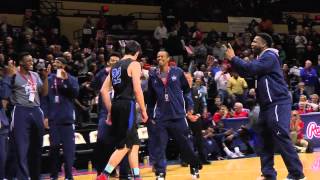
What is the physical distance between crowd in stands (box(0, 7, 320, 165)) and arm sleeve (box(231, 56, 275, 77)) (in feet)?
12.3

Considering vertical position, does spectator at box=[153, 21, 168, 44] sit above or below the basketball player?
above

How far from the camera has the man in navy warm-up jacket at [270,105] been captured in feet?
27.6

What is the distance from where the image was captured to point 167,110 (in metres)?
10.6

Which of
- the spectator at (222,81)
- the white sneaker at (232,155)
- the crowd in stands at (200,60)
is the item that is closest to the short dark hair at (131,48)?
the crowd in stands at (200,60)

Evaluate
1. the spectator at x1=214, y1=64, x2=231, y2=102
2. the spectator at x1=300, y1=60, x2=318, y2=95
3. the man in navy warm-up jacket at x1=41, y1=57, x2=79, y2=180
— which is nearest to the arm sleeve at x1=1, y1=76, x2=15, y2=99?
the man in navy warm-up jacket at x1=41, y1=57, x2=79, y2=180

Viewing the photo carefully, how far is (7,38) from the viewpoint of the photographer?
57.3 feet

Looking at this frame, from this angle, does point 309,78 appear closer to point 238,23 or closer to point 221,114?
point 221,114

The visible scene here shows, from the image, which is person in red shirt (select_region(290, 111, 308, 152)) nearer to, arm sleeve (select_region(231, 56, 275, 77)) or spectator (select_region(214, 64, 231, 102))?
spectator (select_region(214, 64, 231, 102))

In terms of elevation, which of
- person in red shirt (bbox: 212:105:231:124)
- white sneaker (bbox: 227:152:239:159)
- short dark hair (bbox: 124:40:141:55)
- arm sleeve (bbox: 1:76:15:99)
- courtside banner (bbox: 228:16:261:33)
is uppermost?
courtside banner (bbox: 228:16:261:33)

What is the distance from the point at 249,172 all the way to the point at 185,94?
2.04 meters

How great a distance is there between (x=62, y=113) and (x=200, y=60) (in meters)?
12.1

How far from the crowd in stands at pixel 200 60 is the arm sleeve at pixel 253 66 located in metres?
3.76

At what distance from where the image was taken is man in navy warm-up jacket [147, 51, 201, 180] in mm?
10492

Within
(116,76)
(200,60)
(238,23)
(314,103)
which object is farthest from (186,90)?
(238,23)
